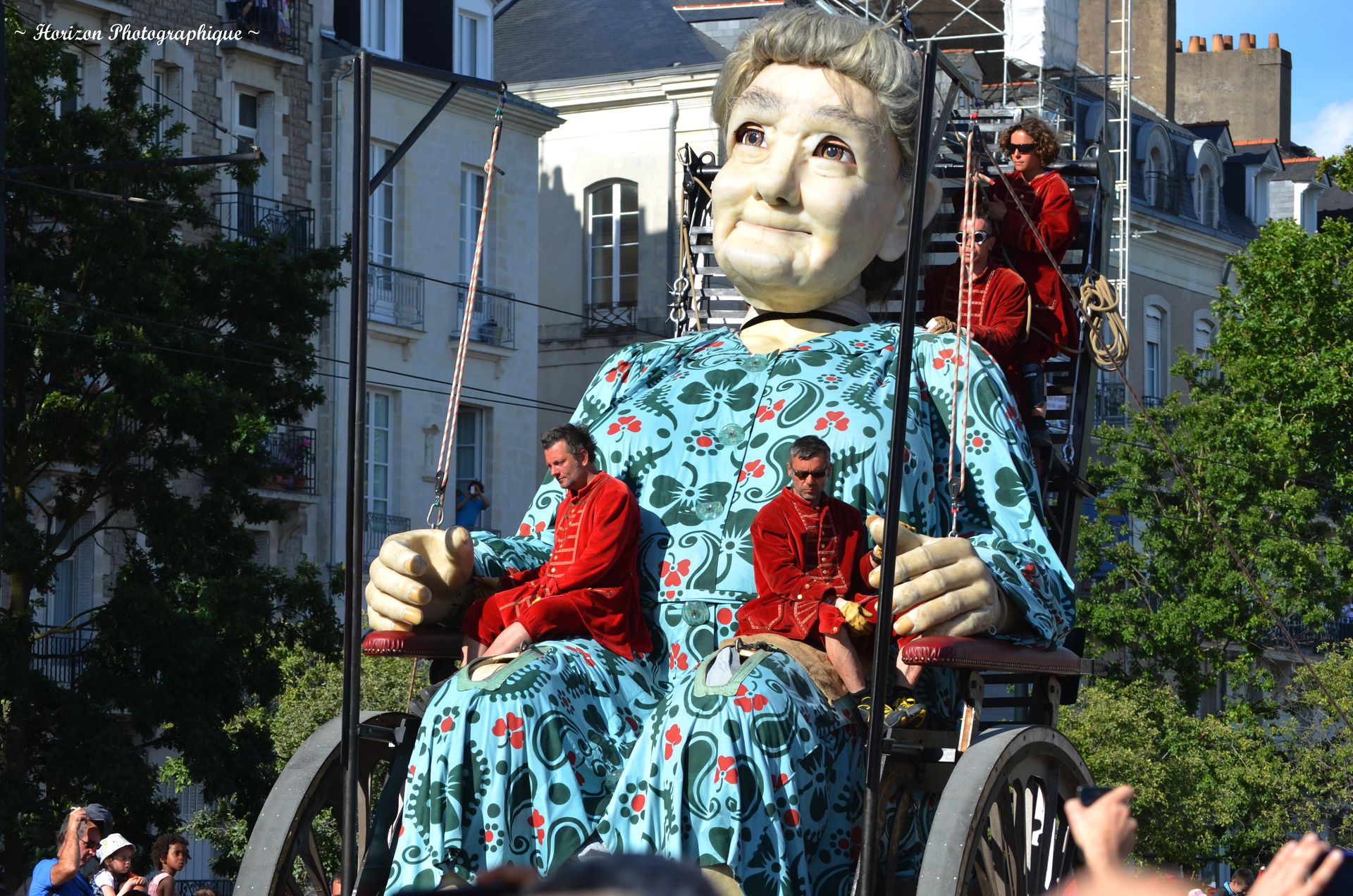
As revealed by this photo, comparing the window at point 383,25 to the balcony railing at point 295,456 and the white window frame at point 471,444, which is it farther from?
the balcony railing at point 295,456

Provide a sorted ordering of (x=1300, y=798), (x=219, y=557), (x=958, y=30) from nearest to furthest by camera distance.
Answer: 1. (x=219, y=557)
2. (x=1300, y=798)
3. (x=958, y=30)

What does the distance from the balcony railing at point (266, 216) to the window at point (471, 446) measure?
401 cm

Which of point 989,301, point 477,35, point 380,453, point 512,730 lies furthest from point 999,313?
point 477,35

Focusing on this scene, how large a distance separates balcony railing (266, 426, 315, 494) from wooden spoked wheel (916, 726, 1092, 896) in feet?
60.8

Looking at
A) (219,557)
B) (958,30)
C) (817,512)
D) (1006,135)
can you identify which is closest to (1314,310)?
(958,30)

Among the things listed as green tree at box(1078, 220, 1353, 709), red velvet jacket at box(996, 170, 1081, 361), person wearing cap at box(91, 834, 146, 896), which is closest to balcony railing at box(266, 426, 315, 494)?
green tree at box(1078, 220, 1353, 709)

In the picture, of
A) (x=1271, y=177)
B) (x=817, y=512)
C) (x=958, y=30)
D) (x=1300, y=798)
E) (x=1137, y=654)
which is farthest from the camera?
(x=1271, y=177)

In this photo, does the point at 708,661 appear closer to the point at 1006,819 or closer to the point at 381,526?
the point at 1006,819

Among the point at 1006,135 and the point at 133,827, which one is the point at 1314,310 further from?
the point at 1006,135

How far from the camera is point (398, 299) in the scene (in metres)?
29.2

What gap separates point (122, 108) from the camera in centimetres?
1819

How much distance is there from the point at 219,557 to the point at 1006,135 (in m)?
9.92

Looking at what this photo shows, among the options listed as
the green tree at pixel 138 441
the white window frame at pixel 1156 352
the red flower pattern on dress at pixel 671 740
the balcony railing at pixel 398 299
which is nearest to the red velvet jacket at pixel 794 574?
the red flower pattern on dress at pixel 671 740

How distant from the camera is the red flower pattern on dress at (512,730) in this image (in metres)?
6.27
